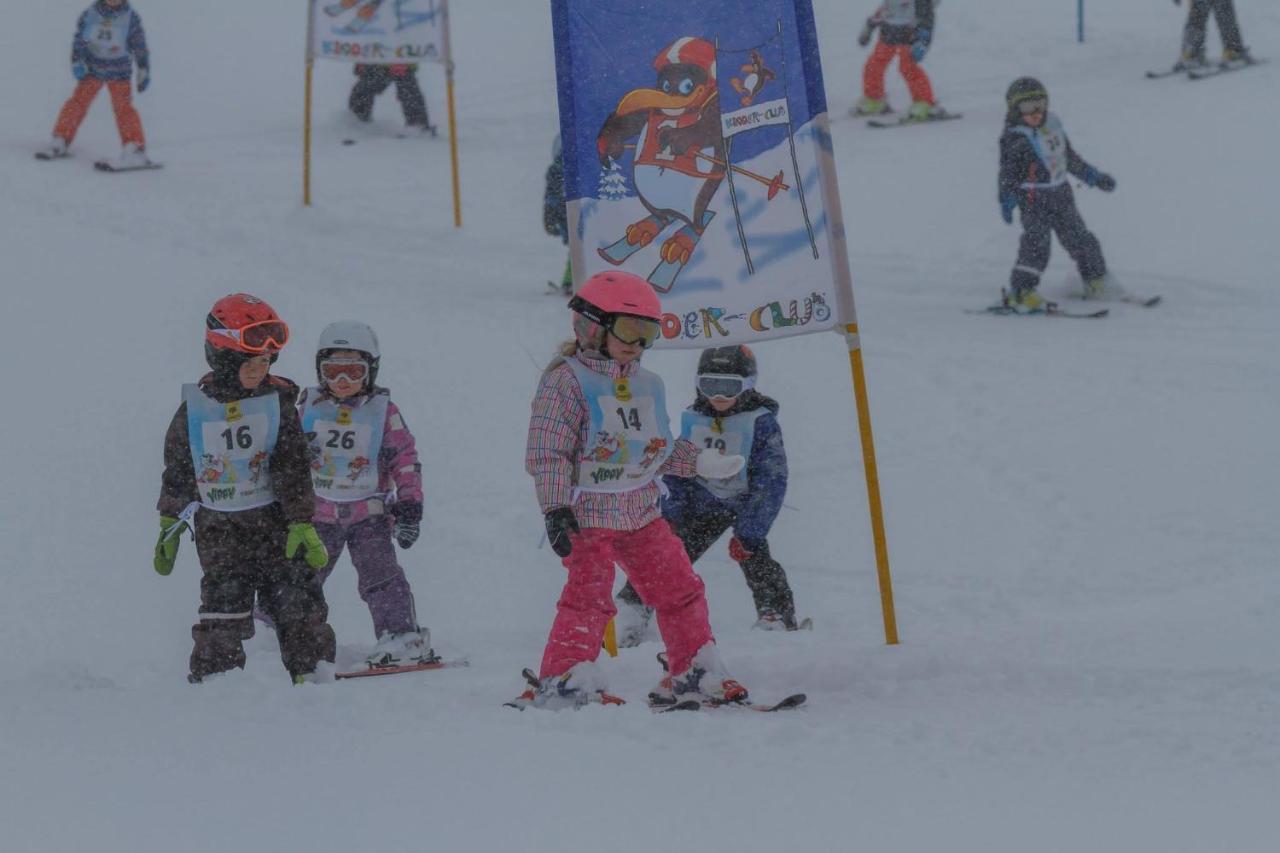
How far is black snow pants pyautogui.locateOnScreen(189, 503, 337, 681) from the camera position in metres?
5.65

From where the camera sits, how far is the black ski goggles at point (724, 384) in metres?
6.72

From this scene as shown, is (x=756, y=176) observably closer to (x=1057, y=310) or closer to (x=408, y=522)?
(x=408, y=522)

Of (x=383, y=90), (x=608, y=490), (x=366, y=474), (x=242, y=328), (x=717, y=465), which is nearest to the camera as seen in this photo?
(x=608, y=490)

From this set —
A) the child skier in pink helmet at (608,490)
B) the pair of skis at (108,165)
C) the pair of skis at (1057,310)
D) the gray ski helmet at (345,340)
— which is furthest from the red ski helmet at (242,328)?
the pair of skis at (108,165)

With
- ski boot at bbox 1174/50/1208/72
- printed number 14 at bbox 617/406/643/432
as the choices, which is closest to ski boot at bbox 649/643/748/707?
printed number 14 at bbox 617/406/643/432

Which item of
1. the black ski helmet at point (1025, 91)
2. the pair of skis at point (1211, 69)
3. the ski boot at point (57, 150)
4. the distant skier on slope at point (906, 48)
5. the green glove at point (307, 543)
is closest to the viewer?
the green glove at point (307, 543)

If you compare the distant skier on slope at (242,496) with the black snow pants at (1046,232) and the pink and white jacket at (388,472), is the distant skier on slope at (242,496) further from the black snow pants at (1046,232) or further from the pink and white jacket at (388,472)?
the black snow pants at (1046,232)

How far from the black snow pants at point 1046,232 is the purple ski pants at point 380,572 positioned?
6.52m

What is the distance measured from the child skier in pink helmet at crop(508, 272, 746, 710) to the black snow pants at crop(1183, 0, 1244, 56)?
44.1ft

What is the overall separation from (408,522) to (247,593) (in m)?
0.81

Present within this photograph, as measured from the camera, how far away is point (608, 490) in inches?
197

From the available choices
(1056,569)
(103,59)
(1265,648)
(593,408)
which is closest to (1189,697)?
(1265,648)

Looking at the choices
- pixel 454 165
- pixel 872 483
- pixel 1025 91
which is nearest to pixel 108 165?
pixel 454 165

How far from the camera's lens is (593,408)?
16.3 ft
